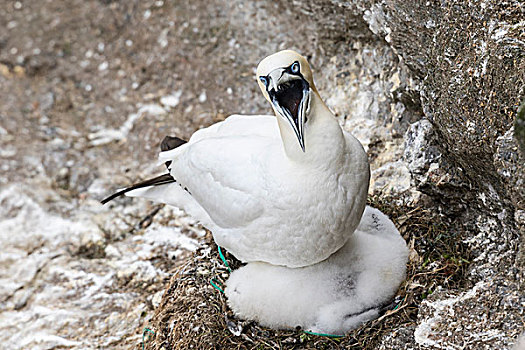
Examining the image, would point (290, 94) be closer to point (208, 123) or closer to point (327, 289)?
point (327, 289)

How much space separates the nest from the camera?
105 inches

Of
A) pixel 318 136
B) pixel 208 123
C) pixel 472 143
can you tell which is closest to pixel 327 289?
pixel 318 136

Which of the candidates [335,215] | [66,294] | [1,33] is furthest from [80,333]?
[1,33]

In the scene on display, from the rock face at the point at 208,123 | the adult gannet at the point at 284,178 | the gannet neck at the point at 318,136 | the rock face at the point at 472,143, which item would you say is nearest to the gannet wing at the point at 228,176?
the adult gannet at the point at 284,178

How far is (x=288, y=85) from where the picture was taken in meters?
2.18

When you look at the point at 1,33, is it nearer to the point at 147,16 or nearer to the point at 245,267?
the point at 147,16

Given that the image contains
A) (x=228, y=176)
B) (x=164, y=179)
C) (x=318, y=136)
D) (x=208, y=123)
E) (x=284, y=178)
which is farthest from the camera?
(x=208, y=123)

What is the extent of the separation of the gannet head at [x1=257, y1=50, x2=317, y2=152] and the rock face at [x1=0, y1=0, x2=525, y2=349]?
69 centimetres

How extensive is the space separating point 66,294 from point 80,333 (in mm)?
390

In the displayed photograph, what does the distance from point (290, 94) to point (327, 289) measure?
1.06 meters

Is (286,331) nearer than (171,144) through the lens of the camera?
Yes

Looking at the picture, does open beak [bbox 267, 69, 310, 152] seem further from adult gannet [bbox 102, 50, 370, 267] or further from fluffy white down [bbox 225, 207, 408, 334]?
fluffy white down [bbox 225, 207, 408, 334]

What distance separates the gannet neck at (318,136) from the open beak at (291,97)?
0.29 ft

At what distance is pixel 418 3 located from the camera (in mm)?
2660
